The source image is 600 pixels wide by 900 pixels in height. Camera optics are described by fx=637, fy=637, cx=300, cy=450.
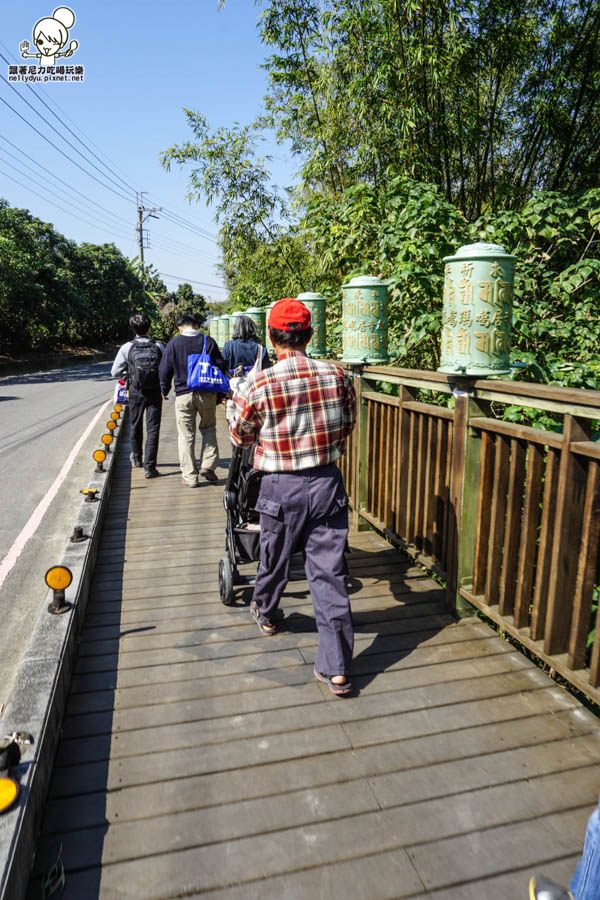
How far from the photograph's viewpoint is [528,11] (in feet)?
24.7

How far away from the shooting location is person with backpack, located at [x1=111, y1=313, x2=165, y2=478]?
20.2 ft

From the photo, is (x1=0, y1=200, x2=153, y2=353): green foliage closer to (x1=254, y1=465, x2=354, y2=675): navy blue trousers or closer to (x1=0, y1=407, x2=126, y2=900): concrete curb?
(x1=0, y1=407, x2=126, y2=900): concrete curb

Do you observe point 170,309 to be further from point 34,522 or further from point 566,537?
point 566,537

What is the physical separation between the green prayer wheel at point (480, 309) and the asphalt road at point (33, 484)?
2.86m

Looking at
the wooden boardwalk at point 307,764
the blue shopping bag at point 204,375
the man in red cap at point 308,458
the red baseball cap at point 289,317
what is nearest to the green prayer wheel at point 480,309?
the man in red cap at point 308,458

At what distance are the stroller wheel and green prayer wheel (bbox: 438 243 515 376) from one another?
1490 millimetres

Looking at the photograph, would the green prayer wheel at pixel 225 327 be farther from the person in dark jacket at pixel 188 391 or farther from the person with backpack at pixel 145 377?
the person in dark jacket at pixel 188 391

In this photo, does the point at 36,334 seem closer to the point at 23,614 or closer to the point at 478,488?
the point at 23,614

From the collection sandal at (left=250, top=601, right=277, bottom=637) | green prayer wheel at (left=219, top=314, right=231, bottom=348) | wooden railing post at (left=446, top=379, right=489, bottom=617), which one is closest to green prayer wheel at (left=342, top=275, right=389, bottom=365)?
wooden railing post at (left=446, top=379, right=489, bottom=617)

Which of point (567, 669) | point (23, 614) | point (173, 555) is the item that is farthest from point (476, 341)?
point (23, 614)

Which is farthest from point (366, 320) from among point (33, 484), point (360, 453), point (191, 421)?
point (33, 484)

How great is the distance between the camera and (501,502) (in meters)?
2.85

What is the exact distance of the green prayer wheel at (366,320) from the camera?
13.9ft

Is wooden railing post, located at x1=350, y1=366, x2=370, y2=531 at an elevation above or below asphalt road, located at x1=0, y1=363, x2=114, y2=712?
above
